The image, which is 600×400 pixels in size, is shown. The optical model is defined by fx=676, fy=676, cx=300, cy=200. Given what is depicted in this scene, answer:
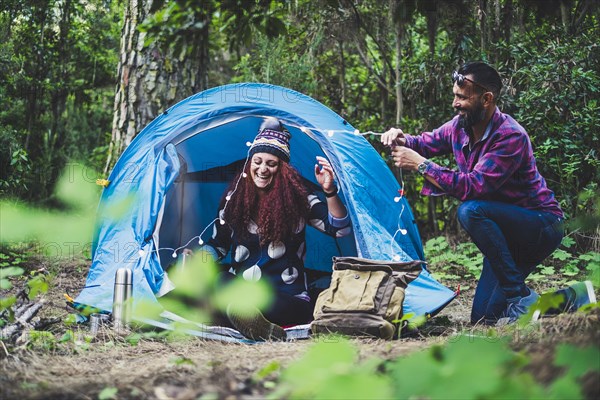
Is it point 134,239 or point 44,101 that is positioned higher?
point 44,101

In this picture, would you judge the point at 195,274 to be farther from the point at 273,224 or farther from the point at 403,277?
the point at 273,224

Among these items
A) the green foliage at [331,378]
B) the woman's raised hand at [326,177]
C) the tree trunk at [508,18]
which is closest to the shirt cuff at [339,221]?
the woman's raised hand at [326,177]

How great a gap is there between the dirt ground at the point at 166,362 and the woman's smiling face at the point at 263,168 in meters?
0.99

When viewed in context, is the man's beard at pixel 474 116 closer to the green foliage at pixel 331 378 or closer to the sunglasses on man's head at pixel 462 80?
the sunglasses on man's head at pixel 462 80

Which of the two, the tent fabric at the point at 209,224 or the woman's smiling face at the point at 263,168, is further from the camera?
the woman's smiling face at the point at 263,168

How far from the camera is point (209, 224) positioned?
4.37 m

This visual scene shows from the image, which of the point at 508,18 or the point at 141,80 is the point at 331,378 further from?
the point at 508,18

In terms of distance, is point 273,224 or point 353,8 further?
point 353,8

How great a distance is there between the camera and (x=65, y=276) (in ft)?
16.6

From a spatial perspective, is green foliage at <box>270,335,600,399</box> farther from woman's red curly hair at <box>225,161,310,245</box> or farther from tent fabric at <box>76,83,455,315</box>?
woman's red curly hair at <box>225,161,310,245</box>

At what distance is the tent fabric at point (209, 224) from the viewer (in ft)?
11.6

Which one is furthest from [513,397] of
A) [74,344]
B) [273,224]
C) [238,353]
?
[273,224]

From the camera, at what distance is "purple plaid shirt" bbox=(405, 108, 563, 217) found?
3.26 metres

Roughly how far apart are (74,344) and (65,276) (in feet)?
7.61
